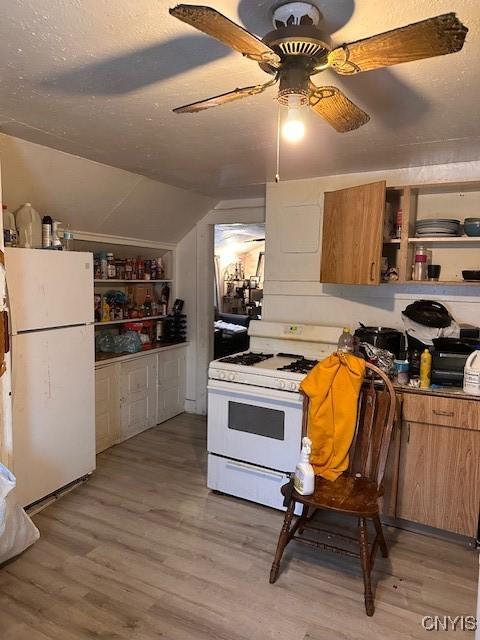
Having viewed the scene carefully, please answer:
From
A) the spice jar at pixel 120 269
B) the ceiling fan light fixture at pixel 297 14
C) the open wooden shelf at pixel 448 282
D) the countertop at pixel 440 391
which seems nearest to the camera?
the ceiling fan light fixture at pixel 297 14

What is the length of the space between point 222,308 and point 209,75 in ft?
19.8

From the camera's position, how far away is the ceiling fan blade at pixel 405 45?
3.22ft

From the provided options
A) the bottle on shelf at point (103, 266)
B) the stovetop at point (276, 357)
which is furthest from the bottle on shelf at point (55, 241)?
the stovetop at point (276, 357)

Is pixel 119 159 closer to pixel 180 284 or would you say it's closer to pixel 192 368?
pixel 180 284

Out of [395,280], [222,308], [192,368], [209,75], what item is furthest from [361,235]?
[222,308]

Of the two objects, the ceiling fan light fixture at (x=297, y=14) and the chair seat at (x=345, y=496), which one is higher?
the ceiling fan light fixture at (x=297, y=14)

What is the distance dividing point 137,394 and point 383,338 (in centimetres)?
222

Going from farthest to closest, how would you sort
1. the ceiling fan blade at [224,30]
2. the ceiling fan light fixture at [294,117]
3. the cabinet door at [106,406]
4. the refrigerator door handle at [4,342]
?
the cabinet door at [106,406], the refrigerator door handle at [4,342], the ceiling fan light fixture at [294,117], the ceiling fan blade at [224,30]

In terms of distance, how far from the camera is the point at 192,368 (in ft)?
15.0

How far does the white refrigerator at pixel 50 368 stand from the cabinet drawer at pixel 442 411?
6.66 ft

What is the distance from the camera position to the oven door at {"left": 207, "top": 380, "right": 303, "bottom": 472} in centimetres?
257

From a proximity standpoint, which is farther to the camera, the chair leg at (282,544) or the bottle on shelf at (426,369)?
the bottle on shelf at (426,369)

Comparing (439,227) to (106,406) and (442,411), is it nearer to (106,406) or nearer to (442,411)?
(442,411)

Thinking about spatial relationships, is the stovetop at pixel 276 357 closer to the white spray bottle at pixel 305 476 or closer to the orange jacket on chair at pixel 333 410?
the orange jacket on chair at pixel 333 410
